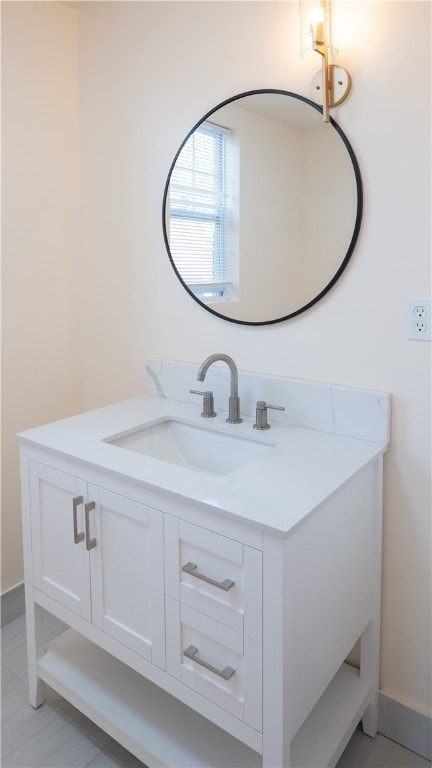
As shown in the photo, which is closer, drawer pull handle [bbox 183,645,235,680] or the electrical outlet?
drawer pull handle [bbox 183,645,235,680]

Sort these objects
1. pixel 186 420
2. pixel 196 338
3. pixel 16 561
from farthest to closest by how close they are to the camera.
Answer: pixel 16 561
pixel 196 338
pixel 186 420

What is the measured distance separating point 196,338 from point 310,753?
4.13 ft

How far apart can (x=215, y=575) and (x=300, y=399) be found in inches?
25.2

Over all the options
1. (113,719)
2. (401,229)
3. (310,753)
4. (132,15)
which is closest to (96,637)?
(113,719)

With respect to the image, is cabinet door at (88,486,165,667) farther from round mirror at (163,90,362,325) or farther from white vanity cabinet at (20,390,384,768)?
round mirror at (163,90,362,325)

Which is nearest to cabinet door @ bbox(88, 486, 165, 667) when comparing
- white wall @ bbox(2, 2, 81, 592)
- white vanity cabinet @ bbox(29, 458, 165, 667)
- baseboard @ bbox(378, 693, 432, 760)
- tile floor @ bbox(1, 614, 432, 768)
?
white vanity cabinet @ bbox(29, 458, 165, 667)

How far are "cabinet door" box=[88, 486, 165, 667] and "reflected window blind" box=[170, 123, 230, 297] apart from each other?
810 millimetres

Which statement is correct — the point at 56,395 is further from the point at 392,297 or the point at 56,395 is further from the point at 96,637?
the point at 392,297

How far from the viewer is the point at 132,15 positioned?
6.46 ft

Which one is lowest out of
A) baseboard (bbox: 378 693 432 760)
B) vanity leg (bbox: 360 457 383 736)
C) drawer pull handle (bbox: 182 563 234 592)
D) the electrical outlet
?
baseboard (bbox: 378 693 432 760)

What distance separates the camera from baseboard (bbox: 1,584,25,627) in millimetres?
2109

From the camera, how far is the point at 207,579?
3.84 ft

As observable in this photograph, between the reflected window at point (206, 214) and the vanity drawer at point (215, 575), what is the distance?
85cm

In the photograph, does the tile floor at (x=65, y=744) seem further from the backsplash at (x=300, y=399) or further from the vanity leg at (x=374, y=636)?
the backsplash at (x=300, y=399)
